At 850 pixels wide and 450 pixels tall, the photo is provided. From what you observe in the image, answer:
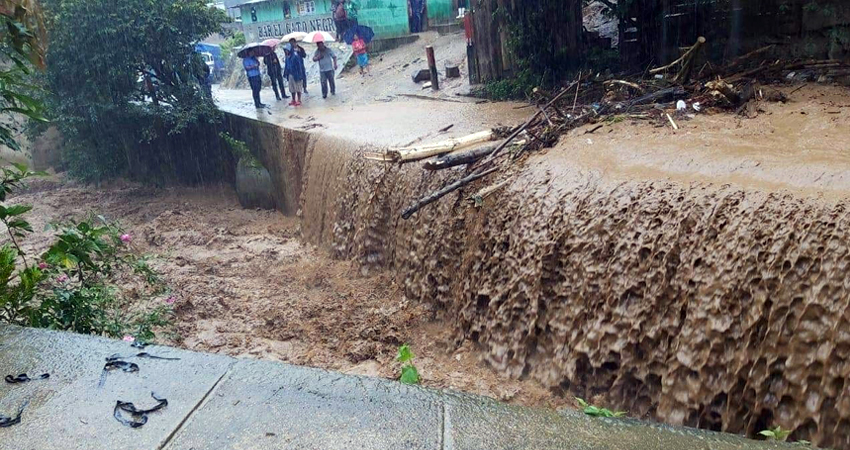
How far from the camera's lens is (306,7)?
2262cm

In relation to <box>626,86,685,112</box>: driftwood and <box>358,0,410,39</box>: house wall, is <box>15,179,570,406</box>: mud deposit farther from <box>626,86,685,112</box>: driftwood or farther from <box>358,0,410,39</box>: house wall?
<box>358,0,410,39</box>: house wall

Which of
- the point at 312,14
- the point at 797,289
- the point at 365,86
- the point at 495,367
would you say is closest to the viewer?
the point at 797,289

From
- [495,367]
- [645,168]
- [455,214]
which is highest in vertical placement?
[645,168]

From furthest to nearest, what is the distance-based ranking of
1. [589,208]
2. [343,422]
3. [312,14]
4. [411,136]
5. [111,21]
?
[312,14]
[111,21]
[411,136]
[589,208]
[343,422]

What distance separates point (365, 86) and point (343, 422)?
14.7 m

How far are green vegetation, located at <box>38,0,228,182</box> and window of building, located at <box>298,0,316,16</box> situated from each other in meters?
10.1

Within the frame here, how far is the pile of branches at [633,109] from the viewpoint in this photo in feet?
19.8

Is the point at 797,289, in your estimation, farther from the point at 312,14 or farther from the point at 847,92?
the point at 312,14

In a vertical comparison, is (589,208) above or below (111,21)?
below

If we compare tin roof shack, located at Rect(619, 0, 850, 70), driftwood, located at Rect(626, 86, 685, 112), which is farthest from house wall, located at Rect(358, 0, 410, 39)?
driftwood, located at Rect(626, 86, 685, 112)

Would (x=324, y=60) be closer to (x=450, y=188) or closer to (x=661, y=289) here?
(x=450, y=188)

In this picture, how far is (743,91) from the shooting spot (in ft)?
20.9

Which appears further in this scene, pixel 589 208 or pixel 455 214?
pixel 455 214

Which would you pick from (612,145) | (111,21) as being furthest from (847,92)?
(111,21)
